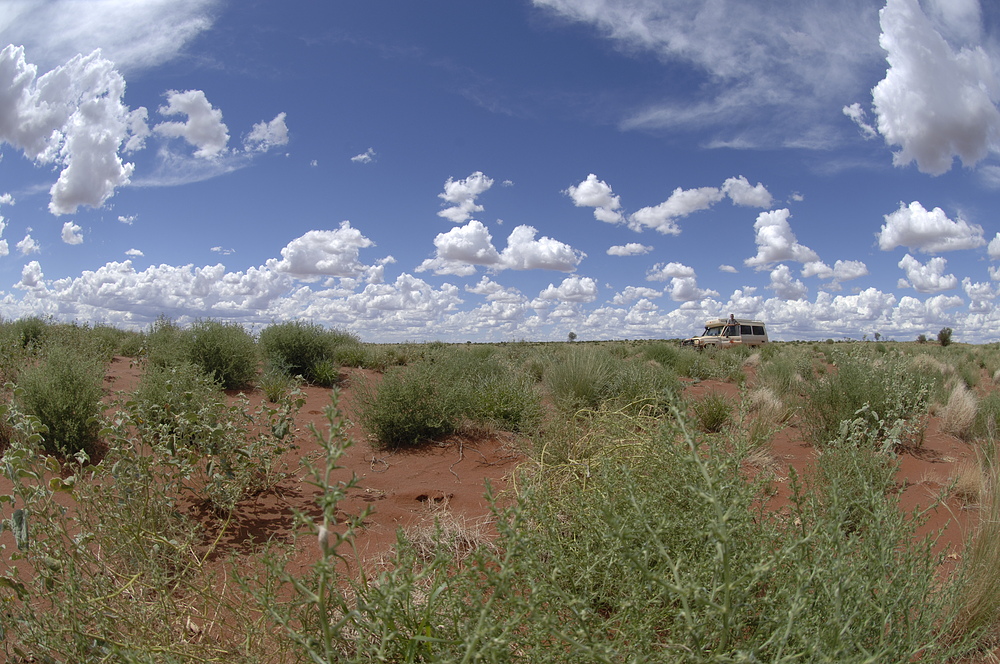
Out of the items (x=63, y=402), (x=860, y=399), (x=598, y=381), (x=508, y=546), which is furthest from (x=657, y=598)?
(x=598, y=381)

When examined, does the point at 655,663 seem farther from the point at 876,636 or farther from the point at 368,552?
the point at 368,552

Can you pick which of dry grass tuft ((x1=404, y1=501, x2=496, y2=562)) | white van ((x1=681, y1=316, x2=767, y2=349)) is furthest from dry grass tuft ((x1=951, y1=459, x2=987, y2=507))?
white van ((x1=681, y1=316, x2=767, y2=349))

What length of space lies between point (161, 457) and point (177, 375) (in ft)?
8.47

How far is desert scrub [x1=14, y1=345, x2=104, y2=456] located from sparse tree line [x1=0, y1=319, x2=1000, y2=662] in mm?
23

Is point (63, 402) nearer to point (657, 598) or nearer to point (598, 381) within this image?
point (657, 598)

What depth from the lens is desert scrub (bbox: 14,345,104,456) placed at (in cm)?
534

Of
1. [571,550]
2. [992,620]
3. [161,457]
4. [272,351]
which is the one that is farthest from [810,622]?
[272,351]

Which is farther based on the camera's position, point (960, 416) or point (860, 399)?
point (960, 416)

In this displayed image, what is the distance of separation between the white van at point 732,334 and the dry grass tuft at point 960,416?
1434 centimetres

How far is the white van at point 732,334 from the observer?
75.9 ft

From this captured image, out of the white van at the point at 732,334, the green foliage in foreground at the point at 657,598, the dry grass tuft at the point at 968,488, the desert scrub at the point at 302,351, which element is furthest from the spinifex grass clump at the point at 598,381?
the white van at the point at 732,334

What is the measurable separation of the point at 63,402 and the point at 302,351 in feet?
22.7

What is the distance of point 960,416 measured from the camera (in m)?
7.92

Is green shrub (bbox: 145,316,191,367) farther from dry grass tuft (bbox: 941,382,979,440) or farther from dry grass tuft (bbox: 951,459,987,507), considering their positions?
dry grass tuft (bbox: 941,382,979,440)
